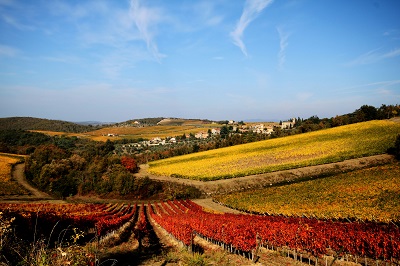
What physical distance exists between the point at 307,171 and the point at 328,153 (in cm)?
1003

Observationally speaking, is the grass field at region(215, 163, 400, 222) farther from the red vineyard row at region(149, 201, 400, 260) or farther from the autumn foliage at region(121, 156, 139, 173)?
the autumn foliage at region(121, 156, 139, 173)

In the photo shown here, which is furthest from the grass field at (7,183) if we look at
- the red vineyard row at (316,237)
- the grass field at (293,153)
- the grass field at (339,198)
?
the red vineyard row at (316,237)

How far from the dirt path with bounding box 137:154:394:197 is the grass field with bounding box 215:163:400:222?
5.32m

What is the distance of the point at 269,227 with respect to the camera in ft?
61.0

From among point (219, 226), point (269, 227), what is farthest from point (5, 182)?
point (269, 227)

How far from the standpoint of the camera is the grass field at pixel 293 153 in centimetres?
5397

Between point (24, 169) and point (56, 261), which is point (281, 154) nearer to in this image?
point (56, 261)

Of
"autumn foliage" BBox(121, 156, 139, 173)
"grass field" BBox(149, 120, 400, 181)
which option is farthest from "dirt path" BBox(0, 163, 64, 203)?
"grass field" BBox(149, 120, 400, 181)

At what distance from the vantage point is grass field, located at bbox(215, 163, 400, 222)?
85.1 ft

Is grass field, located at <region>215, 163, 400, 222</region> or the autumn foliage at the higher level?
grass field, located at <region>215, 163, 400, 222</region>

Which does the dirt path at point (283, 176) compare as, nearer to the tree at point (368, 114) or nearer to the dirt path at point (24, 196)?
the dirt path at point (24, 196)

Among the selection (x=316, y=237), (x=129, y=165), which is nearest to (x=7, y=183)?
(x=129, y=165)

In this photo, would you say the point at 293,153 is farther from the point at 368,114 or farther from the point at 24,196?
the point at 24,196

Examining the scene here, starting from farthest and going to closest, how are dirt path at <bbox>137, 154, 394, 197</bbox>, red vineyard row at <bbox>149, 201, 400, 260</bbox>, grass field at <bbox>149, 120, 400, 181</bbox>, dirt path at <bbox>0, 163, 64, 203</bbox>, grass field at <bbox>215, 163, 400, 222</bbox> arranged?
grass field at <bbox>149, 120, 400, 181</bbox> → dirt path at <bbox>0, 163, 64, 203</bbox> → dirt path at <bbox>137, 154, 394, 197</bbox> → grass field at <bbox>215, 163, 400, 222</bbox> → red vineyard row at <bbox>149, 201, 400, 260</bbox>
